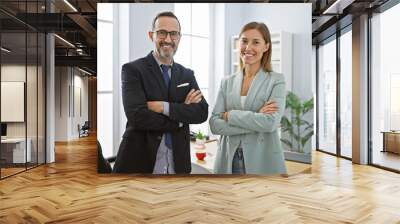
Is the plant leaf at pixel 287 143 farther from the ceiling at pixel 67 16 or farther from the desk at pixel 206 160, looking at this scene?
the ceiling at pixel 67 16

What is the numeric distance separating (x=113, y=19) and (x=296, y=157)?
338 centimetres

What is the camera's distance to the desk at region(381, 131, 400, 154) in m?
6.55

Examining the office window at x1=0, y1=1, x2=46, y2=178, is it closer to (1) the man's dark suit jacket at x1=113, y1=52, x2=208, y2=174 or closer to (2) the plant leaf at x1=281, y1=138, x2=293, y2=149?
(1) the man's dark suit jacket at x1=113, y1=52, x2=208, y2=174

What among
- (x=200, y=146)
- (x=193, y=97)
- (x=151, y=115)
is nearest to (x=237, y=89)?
(x=193, y=97)

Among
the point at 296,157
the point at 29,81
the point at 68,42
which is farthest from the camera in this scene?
the point at 68,42

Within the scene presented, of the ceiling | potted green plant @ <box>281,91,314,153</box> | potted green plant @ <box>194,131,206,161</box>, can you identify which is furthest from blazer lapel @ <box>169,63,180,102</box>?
the ceiling

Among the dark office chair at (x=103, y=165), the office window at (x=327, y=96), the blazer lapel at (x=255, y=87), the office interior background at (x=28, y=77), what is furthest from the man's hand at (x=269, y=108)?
the office window at (x=327, y=96)

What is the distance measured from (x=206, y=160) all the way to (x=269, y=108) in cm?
117

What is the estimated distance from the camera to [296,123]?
223 inches

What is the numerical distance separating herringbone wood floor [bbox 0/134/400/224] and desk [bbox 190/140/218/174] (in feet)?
0.50

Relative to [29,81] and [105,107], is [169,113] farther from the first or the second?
[29,81]

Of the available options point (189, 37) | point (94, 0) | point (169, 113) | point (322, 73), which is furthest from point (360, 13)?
point (94, 0)

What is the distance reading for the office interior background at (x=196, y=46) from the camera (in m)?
5.60

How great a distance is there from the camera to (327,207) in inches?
159
